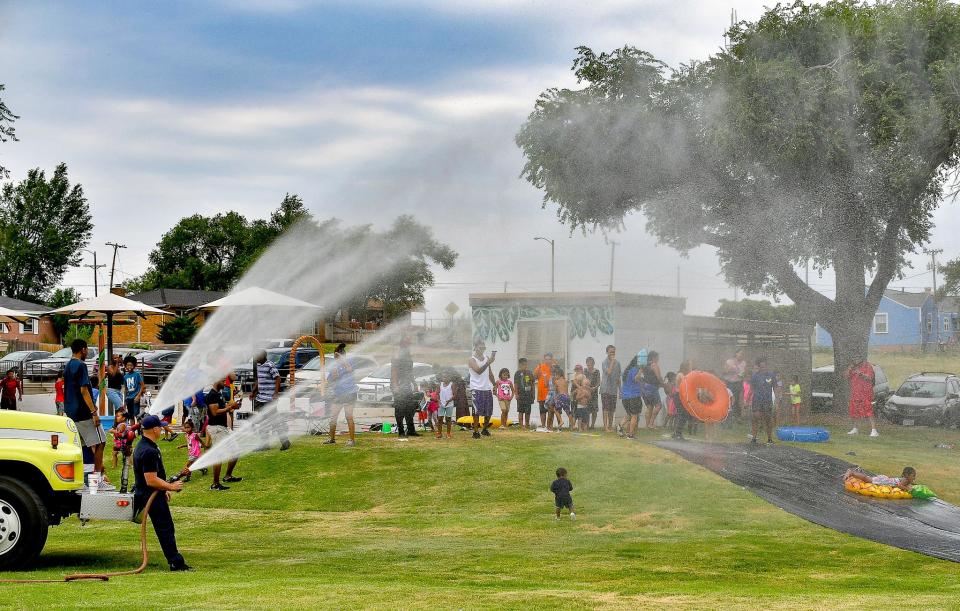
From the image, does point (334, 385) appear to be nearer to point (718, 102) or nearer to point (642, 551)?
point (642, 551)

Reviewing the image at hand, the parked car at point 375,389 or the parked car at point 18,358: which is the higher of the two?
the parked car at point 18,358

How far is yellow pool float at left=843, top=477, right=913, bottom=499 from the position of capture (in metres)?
16.7

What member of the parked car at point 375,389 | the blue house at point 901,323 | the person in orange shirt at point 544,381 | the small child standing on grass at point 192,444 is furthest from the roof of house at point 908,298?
the small child standing on grass at point 192,444

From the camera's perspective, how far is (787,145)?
101ft

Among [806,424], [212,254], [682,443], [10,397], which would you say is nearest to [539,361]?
[682,443]

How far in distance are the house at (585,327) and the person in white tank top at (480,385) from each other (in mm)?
4965

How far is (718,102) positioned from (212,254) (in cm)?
8152

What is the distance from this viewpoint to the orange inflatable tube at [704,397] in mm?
22625

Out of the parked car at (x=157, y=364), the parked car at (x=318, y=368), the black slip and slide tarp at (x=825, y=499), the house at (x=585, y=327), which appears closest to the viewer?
the black slip and slide tarp at (x=825, y=499)

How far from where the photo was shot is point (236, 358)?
70.3ft

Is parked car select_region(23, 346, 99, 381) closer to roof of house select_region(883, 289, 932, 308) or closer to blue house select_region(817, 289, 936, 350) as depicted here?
blue house select_region(817, 289, 936, 350)

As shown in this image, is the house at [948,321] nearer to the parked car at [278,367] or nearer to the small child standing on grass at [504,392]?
the parked car at [278,367]

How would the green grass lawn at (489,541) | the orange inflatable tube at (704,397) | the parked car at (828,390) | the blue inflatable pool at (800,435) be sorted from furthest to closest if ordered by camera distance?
the parked car at (828,390)
the blue inflatable pool at (800,435)
the orange inflatable tube at (704,397)
the green grass lawn at (489,541)

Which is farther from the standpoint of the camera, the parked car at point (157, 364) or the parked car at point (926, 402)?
the parked car at point (157, 364)
